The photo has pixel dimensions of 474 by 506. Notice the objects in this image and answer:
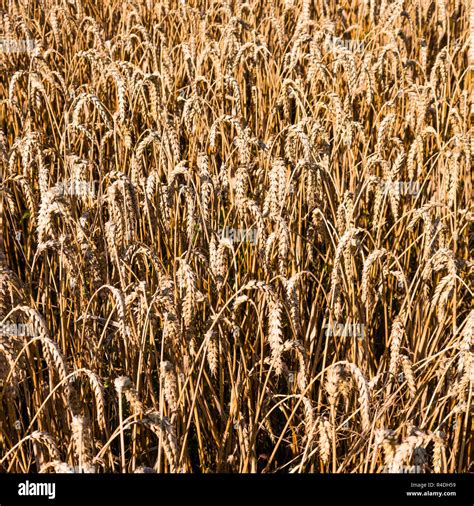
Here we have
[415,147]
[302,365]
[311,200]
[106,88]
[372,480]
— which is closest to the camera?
[372,480]

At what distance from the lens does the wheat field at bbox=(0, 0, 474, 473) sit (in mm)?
1367

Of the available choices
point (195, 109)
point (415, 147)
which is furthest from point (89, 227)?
point (415, 147)

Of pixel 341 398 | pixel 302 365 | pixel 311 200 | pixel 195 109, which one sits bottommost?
pixel 341 398

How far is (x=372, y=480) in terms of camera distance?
1.33 meters

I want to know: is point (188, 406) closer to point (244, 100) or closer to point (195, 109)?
point (195, 109)

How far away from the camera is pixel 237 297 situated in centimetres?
151

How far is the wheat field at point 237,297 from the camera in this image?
4.49ft

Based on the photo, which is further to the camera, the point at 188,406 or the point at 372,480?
the point at 188,406

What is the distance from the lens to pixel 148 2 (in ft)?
11.9

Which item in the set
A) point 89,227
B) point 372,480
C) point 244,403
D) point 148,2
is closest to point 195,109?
point 89,227

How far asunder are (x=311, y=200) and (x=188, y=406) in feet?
2.16

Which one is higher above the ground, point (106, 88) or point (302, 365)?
point (106, 88)

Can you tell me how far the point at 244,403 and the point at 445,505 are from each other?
527 millimetres

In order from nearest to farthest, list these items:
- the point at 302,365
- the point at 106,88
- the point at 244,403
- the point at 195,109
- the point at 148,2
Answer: the point at 302,365 < the point at 244,403 < the point at 195,109 < the point at 106,88 < the point at 148,2
